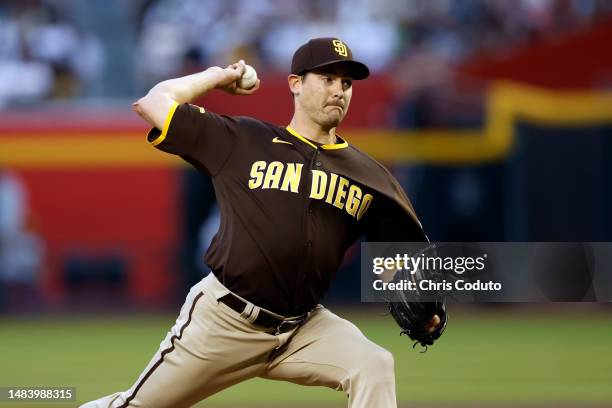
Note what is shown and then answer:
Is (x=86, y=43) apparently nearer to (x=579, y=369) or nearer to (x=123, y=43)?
(x=123, y=43)

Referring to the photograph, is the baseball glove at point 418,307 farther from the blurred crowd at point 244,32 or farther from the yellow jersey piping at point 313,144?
the blurred crowd at point 244,32

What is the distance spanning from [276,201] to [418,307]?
85 centimetres

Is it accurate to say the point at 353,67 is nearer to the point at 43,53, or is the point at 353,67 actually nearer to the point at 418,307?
the point at 418,307

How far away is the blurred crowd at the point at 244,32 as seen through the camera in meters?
16.0

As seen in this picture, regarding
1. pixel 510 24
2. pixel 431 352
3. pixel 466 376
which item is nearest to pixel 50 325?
pixel 431 352

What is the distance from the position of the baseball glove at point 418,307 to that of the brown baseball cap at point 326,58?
0.90 meters

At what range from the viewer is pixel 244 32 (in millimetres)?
16344

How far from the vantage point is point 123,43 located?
16438 millimetres

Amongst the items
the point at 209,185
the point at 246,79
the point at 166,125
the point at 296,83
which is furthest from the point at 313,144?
the point at 209,185

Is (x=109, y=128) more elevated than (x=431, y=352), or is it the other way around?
(x=109, y=128)

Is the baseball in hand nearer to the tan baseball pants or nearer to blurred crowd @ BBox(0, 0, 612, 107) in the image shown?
the tan baseball pants

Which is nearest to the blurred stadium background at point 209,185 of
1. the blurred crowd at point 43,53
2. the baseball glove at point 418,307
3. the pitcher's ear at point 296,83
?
the blurred crowd at point 43,53

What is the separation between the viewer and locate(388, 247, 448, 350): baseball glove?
5.40 metres

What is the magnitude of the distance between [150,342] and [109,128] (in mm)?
3841
